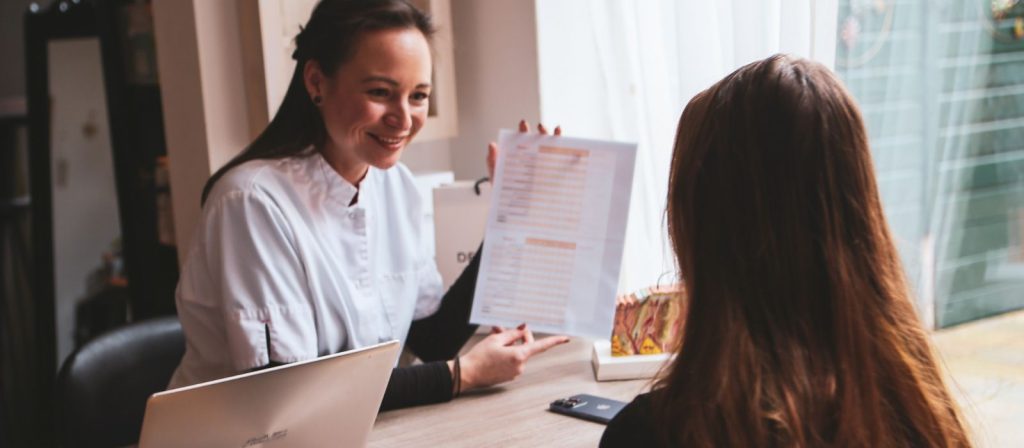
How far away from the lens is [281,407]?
1255 mm

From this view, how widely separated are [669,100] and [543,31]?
1.35 feet

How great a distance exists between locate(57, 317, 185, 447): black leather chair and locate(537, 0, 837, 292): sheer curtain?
99 centimetres

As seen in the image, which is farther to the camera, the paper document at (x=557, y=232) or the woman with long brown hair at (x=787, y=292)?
the paper document at (x=557, y=232)

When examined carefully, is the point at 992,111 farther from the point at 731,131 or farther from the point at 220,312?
the point at 220,312

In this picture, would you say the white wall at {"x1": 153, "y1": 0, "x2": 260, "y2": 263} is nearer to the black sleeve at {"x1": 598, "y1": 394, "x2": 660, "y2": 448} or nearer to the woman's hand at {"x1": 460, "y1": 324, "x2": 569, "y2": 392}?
the woman's hand at {"x1": 460, "y1": 324, "x2": 569, "y2": 392}

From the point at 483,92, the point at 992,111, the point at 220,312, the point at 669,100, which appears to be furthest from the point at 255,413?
the point at 483,92

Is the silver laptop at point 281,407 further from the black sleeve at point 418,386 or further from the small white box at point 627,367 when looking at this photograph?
the small white box at point 627,367

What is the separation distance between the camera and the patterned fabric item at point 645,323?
1.83 metres

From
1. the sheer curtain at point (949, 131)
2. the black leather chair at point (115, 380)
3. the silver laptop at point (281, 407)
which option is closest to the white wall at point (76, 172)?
the black leather chair at point (115, 380)

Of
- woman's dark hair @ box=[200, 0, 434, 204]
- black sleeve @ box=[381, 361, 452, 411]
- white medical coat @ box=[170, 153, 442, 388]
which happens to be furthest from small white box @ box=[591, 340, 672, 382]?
woman's dark hair @ box=[200, 0, 434, 204]

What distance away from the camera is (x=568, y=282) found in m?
1.83

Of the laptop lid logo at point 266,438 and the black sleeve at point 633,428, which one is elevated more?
the black sleeve at point 633,428

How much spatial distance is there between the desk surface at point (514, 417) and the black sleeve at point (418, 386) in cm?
1

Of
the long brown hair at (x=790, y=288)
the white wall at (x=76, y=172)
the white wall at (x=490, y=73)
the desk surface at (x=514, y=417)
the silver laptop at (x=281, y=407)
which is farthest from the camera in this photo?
the white wall at (x=76, y=172)
